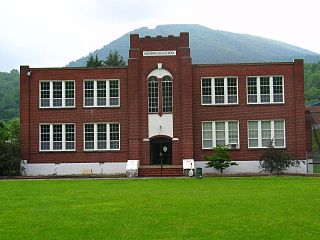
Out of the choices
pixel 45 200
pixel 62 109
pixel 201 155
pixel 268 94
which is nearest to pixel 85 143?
pixel 62 109

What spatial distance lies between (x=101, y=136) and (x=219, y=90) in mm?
9964

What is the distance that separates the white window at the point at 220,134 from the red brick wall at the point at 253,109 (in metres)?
0.38

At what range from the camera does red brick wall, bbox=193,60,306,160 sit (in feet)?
144

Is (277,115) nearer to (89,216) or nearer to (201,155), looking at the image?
(201,155)

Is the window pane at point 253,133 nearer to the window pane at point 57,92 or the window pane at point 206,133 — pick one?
the window pane at point 206,133

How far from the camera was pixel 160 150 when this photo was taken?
44344 millimetres

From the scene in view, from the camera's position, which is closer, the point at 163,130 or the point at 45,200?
the point at 45,200

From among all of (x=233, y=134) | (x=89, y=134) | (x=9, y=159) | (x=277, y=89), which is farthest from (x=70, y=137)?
(x=277, y=89)

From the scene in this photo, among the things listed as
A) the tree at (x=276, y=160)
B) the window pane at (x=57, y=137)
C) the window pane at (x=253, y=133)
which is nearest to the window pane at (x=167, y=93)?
the window pane at (x=253, y=133)

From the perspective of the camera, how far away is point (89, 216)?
15727 mm

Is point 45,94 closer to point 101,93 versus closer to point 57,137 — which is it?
point 57,137

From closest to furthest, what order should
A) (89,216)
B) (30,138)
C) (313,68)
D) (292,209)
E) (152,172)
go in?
(89,216) → (292,209) → (152,172) → (30,138) → (313,68)

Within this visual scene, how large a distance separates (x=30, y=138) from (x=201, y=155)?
532 inches

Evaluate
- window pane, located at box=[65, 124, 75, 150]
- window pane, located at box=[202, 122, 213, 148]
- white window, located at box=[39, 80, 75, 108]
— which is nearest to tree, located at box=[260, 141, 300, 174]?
window pane, located at box=[202, 122, 213, 148]
